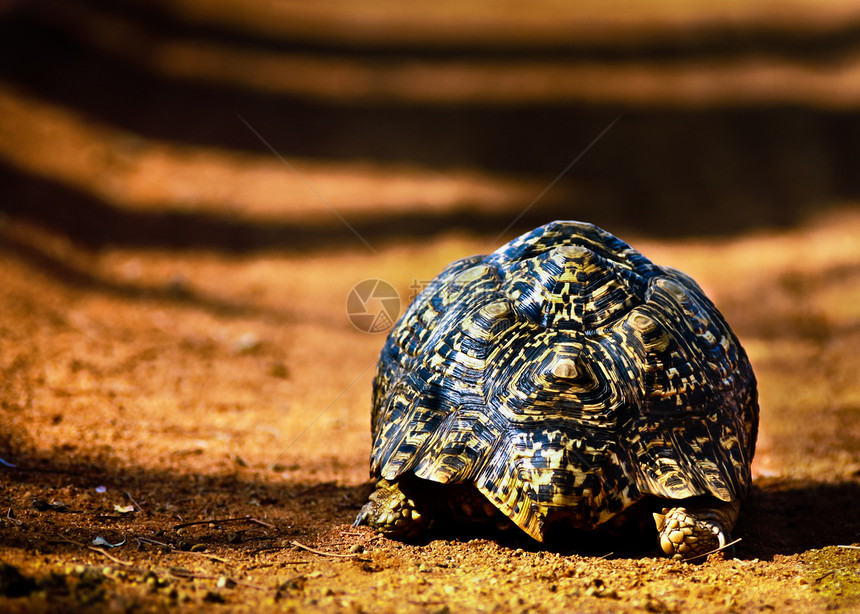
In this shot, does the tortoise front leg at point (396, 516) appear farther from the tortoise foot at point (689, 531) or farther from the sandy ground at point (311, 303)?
the tortoise foot at point (689, 531)

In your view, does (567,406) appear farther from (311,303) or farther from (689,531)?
(311,303)

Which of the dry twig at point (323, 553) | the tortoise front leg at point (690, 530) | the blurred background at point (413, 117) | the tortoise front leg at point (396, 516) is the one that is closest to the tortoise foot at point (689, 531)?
the tortoise front leg at point (690, 530)

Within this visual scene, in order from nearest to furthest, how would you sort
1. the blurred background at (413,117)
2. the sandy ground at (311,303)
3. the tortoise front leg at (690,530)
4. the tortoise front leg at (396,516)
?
1. the sandy ground at (311,303)
2. the tortoise front leg at (690,530)
3. the tortoise front leg at (396,516)
4. the blurred background at (413,117)

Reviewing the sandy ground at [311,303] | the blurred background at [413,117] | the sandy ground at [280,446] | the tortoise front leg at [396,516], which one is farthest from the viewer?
the blurred background at [413,117]

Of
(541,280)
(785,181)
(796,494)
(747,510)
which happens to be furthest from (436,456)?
(785,181)

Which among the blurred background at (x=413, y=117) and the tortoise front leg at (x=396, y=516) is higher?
the blurred background at (x=413, y=117)

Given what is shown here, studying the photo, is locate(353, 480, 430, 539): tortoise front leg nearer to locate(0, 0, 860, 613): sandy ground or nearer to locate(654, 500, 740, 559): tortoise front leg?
locate(0, 0, 860, 613): sandy ground

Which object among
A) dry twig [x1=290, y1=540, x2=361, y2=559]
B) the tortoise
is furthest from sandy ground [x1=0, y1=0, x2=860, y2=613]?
the tortoise

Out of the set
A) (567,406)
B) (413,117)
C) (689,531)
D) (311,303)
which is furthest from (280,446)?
(413,117)
